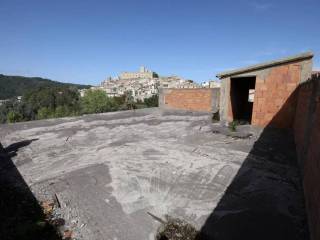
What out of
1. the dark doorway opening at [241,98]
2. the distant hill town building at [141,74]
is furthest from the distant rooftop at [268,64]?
the distant hill town building at [141,74]

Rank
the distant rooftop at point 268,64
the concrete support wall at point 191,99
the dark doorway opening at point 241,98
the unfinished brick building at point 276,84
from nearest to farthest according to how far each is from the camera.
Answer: the distant rooftop at point 268,64 → the unfinished brick building at point 276,84 → the dark doorway opening at point 241,98 → the concrete support wall at point 191,99

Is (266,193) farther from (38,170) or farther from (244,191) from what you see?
(38,170)

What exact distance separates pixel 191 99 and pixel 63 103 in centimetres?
6498

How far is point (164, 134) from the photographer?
8.22 m

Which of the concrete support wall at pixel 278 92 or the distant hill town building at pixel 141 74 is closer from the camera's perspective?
the concrete support wall at pixel 278 92

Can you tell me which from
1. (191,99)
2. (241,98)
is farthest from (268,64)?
(191,99)

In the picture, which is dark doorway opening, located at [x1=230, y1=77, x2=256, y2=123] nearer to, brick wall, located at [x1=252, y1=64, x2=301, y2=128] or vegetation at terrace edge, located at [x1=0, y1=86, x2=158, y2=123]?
brick wall, located at [x1=252, y1=64, x2=301, y2=128]

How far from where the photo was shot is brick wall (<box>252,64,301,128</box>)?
27.7ft

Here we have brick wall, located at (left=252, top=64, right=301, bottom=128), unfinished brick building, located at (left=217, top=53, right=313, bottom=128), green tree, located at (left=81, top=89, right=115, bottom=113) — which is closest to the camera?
unfinished brick building, located at (left=217, top=53, right=313, bottom=128)

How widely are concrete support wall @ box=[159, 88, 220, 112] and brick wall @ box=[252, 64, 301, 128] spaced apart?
505cm

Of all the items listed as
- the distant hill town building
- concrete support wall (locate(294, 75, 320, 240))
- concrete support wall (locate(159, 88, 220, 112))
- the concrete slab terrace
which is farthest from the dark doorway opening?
the distant hill town building

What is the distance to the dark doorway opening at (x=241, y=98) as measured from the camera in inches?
442

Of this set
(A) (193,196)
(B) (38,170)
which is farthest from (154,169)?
(B) (38,170)

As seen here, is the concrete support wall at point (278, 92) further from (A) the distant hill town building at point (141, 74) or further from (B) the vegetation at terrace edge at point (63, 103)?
(A) the distant hill town building at point (141, 74)
